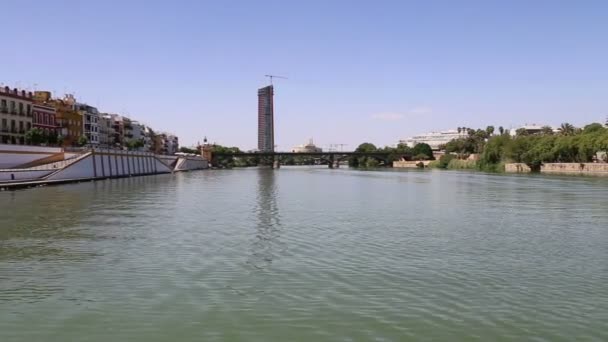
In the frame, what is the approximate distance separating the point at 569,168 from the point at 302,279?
131331mm

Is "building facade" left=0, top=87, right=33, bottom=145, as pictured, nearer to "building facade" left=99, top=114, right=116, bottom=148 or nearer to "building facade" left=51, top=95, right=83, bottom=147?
"building facade" left=51, top=95, right=83, bottom=147

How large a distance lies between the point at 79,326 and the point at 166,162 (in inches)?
5487

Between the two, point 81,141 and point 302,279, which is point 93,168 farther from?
point 302,279

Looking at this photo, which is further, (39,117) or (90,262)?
(39,117)

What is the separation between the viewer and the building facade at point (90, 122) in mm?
130875

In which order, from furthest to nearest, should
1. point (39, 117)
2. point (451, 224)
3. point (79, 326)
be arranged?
1. point (39, 117)
2. point (451, 224)
3. point (79, 326)

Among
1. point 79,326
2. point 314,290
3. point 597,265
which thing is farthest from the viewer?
point 597,265

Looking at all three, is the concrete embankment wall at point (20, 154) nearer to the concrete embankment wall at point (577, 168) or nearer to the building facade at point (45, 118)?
the building facade at point (45, 118)

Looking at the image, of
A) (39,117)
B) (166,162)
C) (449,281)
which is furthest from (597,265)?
(166,162)

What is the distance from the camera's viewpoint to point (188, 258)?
71.2 feet

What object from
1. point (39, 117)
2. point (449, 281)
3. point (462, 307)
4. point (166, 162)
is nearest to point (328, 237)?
point (449, 281)

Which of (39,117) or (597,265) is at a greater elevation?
(39,117)

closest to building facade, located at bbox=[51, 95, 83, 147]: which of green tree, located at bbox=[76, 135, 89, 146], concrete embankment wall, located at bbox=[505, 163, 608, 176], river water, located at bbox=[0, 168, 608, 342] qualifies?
green tree, located at bbox=[76, 135, 89, 146]

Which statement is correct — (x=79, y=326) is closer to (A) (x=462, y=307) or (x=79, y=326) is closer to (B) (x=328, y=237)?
(A) (x=462, y=307)
